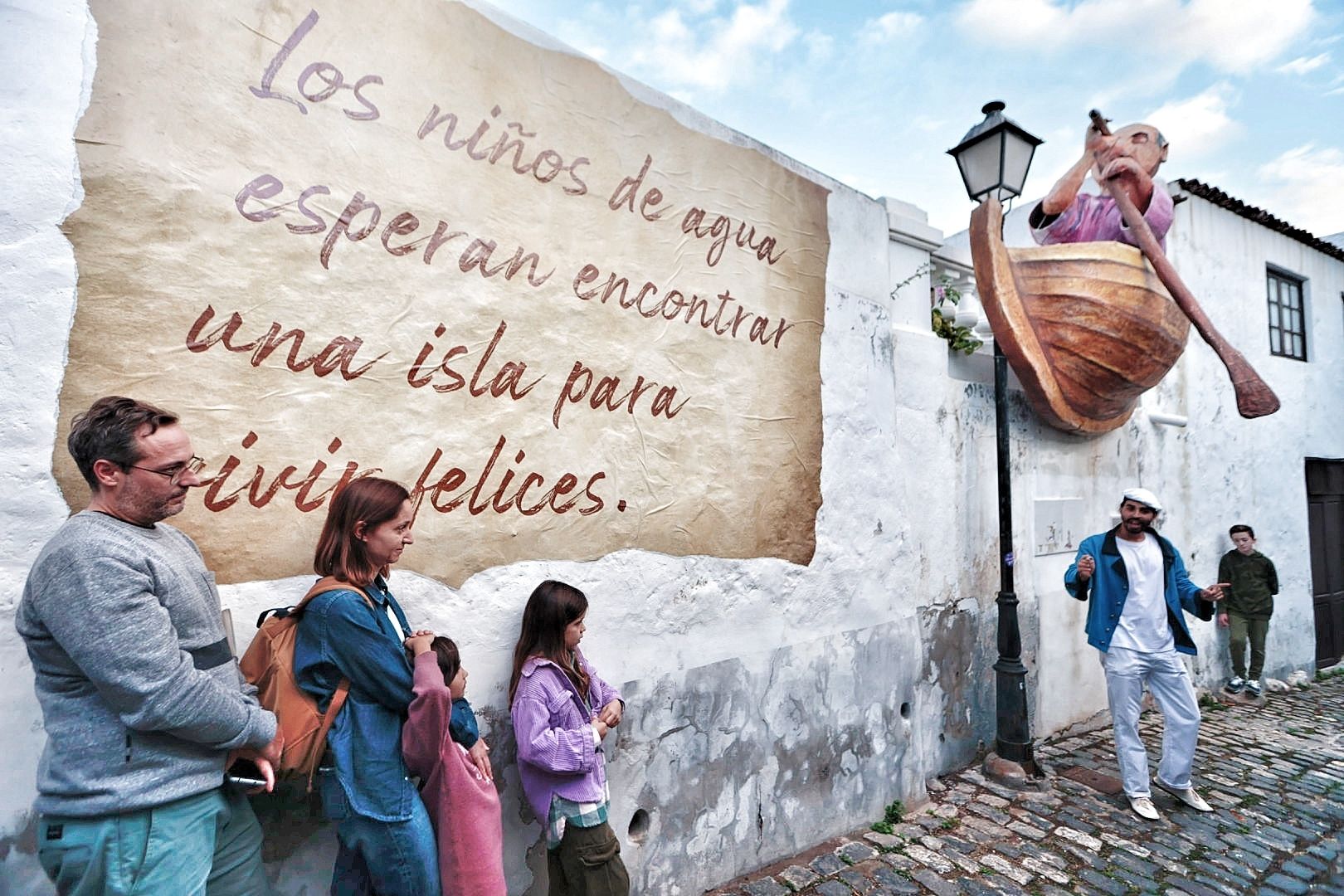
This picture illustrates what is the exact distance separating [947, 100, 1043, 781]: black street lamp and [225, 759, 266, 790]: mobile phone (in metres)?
4.18

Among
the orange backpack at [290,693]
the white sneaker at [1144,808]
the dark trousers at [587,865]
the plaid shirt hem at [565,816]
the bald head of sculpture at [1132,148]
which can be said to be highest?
the bald head of sculpture at [1132,148]

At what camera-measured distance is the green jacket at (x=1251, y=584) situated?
6.64 m

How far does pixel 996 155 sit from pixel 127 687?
486cm

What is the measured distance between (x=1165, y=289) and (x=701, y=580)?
4165 mm

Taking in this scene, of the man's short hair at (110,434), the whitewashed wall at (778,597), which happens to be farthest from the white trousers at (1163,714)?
the man's short hair at (110,434)

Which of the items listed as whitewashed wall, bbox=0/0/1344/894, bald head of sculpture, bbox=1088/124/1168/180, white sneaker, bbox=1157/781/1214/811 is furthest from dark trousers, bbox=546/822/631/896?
bald head of sculpture, bbox=1088/124/1168/180

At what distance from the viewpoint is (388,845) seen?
1881 millimetres

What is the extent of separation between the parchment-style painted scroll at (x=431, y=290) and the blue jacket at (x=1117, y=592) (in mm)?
2028

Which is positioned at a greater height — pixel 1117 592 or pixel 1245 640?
pixel 1117 592

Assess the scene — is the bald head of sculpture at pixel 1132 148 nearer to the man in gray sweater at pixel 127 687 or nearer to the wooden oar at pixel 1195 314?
the wooden oar at pixel 1195 314

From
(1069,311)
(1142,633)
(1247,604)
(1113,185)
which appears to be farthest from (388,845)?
(1247,604)

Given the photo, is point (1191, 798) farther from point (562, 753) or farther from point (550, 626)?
point (550, 626)

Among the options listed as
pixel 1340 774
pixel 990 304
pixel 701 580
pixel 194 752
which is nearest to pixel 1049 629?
pixel 1340 774

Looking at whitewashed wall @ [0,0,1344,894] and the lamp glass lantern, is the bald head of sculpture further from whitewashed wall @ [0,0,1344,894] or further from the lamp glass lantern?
whitewashed wall @ [0,0,1344,894]
